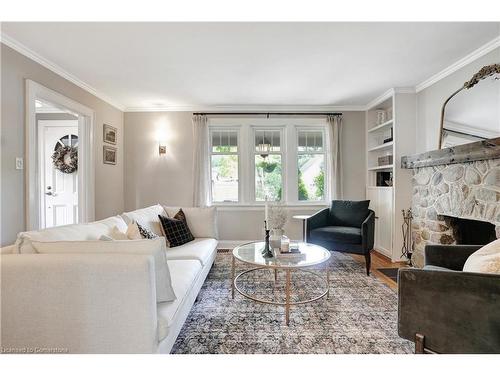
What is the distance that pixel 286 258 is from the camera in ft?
7.23

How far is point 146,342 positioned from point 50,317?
1.60ft

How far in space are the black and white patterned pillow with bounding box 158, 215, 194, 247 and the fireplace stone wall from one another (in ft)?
9.51

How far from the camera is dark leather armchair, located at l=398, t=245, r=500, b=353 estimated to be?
47.9 inches

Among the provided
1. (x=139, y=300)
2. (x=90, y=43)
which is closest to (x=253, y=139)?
(x=90, y=43)

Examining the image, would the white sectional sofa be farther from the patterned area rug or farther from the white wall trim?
the white wall trim

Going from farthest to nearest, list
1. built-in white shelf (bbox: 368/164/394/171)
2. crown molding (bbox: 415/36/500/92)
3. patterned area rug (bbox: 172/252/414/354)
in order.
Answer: built-in white shelf (bbox: 368/164/394/171)
crown molding (bbox: 415/36/500/92)
patterned area rug (bbox: 172/252/414/354)

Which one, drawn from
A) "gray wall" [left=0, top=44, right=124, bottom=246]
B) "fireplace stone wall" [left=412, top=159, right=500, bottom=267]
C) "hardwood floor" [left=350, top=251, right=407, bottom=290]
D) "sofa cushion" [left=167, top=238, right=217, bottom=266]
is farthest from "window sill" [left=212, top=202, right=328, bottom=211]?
"gray wall" [left=0, top=44, right=124, bottom=246]

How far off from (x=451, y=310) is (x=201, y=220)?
8.45 feet

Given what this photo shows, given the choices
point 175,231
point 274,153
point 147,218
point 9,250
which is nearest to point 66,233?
point 9,250

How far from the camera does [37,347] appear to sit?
123 centimetres

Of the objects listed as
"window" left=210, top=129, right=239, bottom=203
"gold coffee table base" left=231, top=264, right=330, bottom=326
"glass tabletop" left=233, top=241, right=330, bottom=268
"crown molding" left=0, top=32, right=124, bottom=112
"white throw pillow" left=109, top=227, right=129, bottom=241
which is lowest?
"gold coffee table base" left=231, top=264, right=330, bottom=326

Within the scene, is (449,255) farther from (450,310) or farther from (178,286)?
(178,286)

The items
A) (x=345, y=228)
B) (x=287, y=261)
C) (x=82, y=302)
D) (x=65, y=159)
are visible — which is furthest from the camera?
(x=65, y=159)

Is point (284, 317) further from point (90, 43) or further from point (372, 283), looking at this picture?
point (90, 43)
